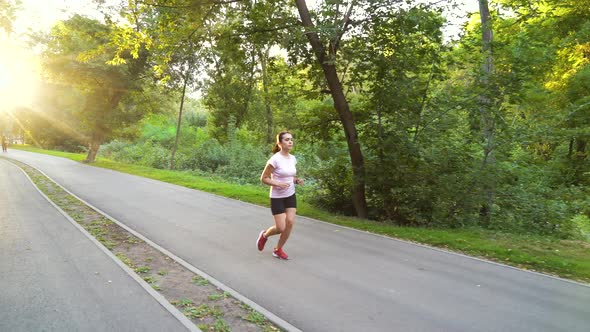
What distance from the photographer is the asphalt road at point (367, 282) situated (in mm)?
4484

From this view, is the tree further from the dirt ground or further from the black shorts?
the black shorts

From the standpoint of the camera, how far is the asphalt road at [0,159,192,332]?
167 inches

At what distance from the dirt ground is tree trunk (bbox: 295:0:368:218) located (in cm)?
609

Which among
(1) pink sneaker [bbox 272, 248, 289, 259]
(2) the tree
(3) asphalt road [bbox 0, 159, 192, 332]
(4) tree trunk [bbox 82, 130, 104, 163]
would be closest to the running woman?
(1) pink sneaker [bbox 272, 248, 289, 259]

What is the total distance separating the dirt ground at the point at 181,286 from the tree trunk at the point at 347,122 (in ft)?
20.0

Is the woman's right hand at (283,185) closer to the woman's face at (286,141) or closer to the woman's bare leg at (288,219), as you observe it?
the woman's bare leg at (288,219)

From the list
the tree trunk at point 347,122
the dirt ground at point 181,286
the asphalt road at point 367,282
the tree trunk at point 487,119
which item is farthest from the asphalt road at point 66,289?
the tree trunk at point 487,119

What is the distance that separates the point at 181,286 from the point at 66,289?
1421mm

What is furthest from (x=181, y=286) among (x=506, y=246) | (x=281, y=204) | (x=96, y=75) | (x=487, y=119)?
(x=96, y=75)

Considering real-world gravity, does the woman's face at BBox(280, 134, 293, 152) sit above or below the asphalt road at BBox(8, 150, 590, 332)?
above

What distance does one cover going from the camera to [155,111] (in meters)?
28.2

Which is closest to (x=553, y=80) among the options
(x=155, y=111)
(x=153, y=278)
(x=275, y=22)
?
(x=275, y=22)

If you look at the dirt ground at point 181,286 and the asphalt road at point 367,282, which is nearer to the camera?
the dirt ground at point 181,286

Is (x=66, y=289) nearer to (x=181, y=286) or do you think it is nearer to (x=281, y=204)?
(x=181, y=286)
